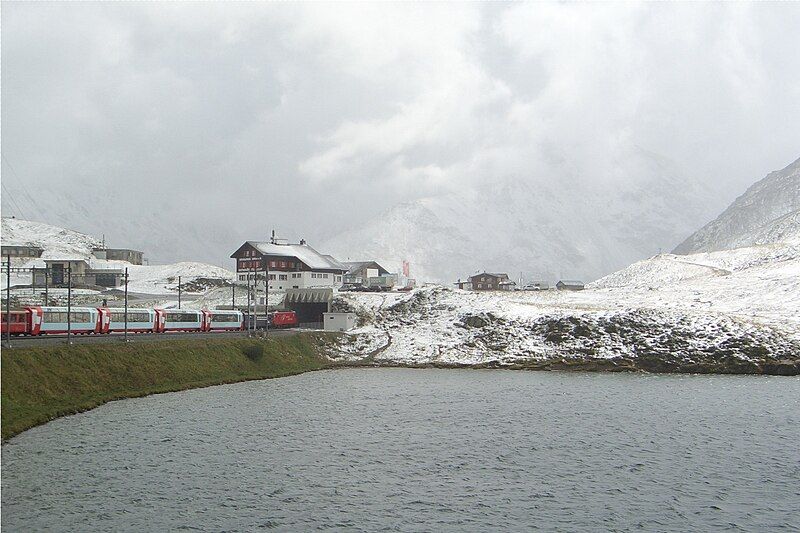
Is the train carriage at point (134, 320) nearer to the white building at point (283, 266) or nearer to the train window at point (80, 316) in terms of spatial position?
the train window at point (80, 316)

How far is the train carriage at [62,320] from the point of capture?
6862 cm

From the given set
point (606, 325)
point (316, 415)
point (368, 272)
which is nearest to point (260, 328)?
point (606, 325)

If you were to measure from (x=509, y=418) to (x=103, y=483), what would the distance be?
90.7 ft

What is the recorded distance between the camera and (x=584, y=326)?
96.6 meters

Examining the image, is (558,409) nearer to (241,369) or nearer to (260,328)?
(241,369)

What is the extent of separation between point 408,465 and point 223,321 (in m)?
65.9

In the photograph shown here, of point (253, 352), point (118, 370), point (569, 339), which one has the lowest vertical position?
point (118, 370)

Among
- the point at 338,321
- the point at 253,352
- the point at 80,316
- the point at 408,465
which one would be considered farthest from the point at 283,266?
the point at 408,465

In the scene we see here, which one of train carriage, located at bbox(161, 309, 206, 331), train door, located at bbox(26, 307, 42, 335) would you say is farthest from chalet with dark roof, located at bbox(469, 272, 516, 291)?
train door, located at bbox(26, 307, 42, 335)

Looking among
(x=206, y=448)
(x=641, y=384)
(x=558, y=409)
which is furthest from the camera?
(x=641, y=384)

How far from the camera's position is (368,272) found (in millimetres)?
194125

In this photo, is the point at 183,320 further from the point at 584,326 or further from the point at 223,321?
the point at 584,326

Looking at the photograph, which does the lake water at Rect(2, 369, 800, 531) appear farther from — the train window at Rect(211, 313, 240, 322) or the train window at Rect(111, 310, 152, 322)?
the train window at Rect(211, 313, 240, 322)

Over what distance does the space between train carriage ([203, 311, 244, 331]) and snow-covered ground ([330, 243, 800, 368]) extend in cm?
1577
